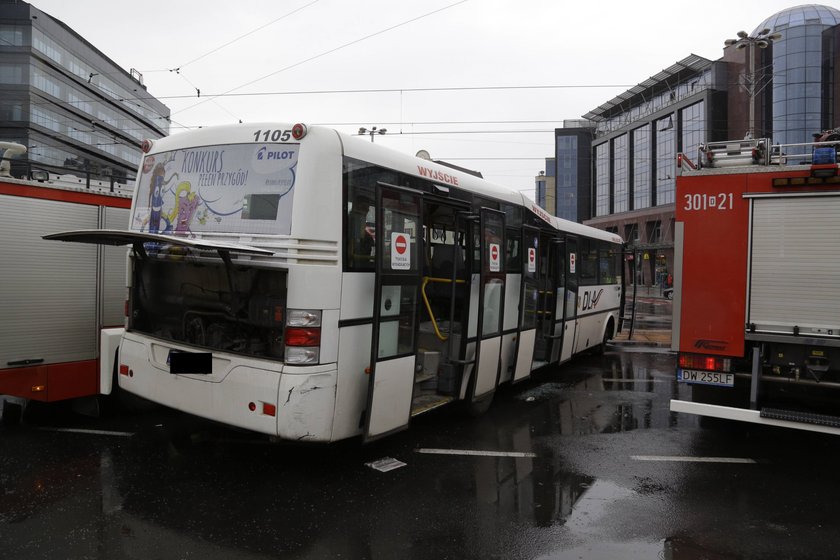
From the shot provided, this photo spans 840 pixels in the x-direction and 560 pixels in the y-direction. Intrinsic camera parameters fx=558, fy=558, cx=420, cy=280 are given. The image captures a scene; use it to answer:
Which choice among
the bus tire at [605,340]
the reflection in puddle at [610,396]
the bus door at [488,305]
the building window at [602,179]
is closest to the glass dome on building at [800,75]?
the building window at [602,179]

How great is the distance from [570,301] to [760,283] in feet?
14.6

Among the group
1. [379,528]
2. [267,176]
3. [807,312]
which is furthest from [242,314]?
[807,312]

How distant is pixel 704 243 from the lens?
6.08 meters

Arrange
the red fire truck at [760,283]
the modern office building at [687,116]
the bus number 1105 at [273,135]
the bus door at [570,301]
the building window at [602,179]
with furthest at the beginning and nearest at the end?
the building window at [602,179] → the modern office building at [687,116] → the bus door at [570,301] → the red fire truck at [760,283] → the bus number 1105 at [273,135]

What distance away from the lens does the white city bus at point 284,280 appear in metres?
4.73

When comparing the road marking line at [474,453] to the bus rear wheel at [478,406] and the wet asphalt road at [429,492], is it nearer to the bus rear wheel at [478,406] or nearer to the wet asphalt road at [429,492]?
the wet asphalt road at [429,492]

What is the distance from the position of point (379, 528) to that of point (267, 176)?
3.10 meters

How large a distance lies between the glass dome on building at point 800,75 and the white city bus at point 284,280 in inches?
2017

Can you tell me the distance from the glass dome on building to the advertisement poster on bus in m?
52.1

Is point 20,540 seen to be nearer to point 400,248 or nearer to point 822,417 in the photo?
point 400,248

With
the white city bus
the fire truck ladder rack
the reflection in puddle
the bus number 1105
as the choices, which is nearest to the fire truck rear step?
the reflection in puddle

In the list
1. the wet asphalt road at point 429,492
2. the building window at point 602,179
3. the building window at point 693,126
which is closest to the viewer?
the wet asphalt road at point 429,492

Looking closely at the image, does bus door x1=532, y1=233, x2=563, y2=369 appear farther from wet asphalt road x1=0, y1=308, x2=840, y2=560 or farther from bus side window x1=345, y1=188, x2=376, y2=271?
bus side window x1=345, y1=188, x2=376, y2=271

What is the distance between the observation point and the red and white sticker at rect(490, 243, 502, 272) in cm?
698
